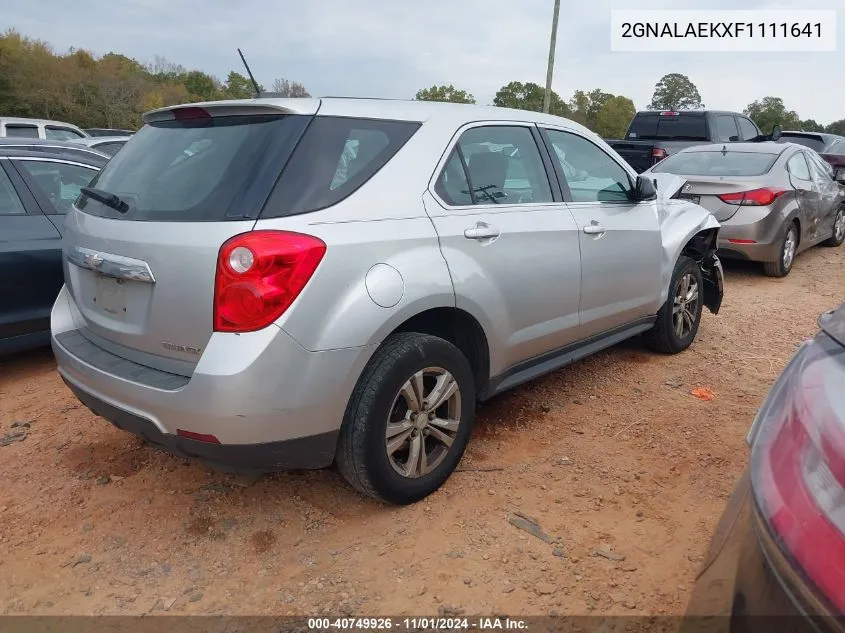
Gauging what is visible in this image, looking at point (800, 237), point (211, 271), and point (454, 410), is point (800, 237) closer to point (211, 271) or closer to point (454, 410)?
point (454, 410)

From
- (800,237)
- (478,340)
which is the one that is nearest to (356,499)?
(478,340)

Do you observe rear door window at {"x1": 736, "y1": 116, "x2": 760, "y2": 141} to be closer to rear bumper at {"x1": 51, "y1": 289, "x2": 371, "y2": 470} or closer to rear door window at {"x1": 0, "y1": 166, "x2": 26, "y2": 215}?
rear door window at {"x1": 0, "y1": 166, "x2": 26, "y2": 215}

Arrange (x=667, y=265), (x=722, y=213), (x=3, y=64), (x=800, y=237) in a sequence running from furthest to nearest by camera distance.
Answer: (x=3, y=64) < (x=800, y=237) < (x=722, y=213) < (x=667, y=265)

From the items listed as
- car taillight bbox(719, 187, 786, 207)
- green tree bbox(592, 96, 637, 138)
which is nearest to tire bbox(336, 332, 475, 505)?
car taillight bbox(719, 187, 786, 207)

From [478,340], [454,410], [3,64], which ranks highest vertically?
[3,64]

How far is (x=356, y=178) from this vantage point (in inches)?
104

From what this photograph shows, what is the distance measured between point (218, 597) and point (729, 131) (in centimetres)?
1227

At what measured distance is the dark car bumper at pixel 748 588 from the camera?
3.25 feet

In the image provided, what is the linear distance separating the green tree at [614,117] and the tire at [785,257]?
40910mm

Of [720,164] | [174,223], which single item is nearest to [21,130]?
[720,164]

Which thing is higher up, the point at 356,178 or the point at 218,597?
the point at 356,178

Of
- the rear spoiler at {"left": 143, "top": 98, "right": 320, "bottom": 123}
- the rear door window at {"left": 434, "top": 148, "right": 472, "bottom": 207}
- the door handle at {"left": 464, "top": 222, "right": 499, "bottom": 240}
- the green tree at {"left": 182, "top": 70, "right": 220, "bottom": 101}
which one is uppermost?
the green tree at {"left": 182, "top": 70, "right": 220, "bottom": 101}

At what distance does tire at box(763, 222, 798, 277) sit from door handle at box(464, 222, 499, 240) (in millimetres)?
5521

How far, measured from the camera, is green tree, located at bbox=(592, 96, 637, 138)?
4834 centimetres
